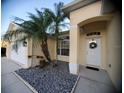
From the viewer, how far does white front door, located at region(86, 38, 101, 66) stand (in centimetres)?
585

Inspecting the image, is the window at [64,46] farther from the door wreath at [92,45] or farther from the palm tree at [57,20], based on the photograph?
the door wreath at [92,45]

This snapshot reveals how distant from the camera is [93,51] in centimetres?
611

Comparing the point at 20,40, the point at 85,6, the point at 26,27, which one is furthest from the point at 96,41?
the point at 20,40

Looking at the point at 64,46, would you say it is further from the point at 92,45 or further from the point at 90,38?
the point at 92,45

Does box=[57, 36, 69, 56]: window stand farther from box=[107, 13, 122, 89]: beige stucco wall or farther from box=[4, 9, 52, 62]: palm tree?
box=[107, 13, 122, 89]: beige stucco wall

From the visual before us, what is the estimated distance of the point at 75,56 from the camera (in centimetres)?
493

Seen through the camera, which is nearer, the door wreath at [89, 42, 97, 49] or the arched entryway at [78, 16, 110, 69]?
the arched entryway at [78, 16, 110, 69]

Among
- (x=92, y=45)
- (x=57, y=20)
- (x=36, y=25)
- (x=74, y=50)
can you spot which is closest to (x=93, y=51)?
(x=92, y=45)

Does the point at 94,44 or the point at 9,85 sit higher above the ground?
the point at 94,44

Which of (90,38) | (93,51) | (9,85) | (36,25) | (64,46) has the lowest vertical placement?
(9,85)

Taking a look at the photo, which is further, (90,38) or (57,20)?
(90,38)

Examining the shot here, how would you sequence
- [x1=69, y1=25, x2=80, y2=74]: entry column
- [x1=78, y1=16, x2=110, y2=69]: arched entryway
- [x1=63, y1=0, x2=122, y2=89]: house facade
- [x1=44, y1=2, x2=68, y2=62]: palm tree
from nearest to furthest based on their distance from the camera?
1. [x1=63, y1=0, x2=122, y2=89]: house facade
2. [x1=69, y1=25, x2=80, y2=74]: entry column
3. [x1=78, y1=16, x2=110, y2=69]: arched entryway
4. [x1=44, y1=2, x2=68, y2=62]: palm tree

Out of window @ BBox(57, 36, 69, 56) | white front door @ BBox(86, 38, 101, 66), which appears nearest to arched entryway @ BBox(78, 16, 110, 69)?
white front door @ BBox(86, 38, 101, 66)

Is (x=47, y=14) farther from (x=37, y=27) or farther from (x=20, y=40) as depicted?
(x=20, y=40)
